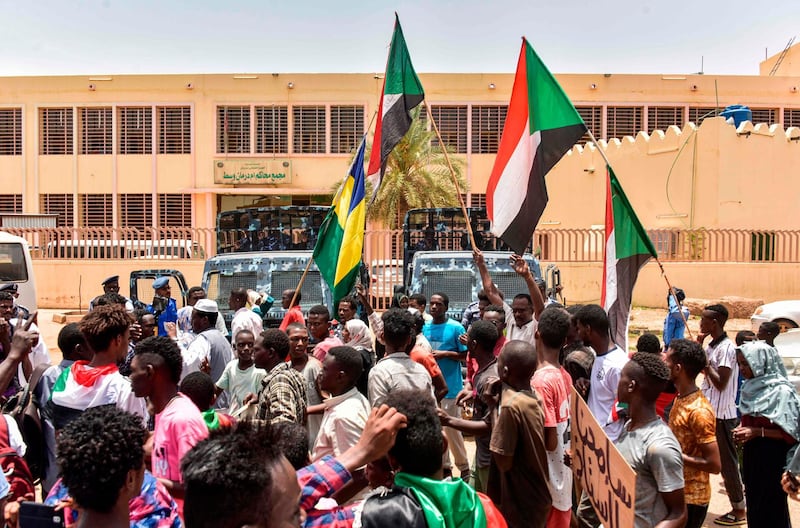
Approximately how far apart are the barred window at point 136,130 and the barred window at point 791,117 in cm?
2480

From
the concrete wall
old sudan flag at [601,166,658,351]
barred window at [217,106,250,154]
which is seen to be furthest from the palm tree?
old sudan flag at [601,166,658,351]

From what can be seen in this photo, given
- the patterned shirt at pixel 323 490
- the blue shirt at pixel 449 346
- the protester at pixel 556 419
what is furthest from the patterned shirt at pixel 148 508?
the blue shirt at pixel 449 346

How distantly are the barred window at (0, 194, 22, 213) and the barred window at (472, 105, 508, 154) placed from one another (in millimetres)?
18444

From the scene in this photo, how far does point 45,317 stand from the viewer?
880 inches

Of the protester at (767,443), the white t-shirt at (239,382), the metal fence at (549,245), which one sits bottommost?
the protester at (767,443)

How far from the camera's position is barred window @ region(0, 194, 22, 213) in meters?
31.0

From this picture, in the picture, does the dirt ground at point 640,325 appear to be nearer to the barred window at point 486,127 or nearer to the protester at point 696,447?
the barred window at point 486,127

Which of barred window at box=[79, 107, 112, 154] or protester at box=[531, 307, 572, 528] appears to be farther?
barred window at box=[79, 107, 112, 154]

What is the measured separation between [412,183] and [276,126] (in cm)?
855

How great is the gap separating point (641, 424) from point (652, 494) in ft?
1.02

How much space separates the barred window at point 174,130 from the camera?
1204 inches

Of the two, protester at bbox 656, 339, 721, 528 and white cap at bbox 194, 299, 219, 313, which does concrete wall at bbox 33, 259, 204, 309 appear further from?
protester at bbox 656, 339, 721, 528

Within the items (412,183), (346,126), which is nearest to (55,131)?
(346,126)

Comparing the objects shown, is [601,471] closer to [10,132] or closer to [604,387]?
[604,387]
